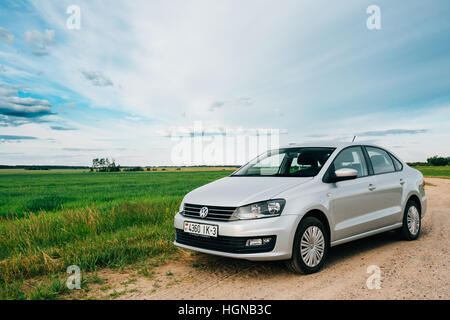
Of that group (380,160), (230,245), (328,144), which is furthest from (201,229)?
(380,160)

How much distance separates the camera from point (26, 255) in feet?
18.2

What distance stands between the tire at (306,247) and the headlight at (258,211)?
15.6 inches

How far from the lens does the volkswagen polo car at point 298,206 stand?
4.29m

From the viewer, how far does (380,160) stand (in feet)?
20.9

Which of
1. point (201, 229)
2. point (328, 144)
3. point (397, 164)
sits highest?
point (328, 144)

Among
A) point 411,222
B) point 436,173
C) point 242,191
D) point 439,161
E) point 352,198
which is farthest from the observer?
point 439,161

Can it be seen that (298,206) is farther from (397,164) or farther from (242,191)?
(397,164)

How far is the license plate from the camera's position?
440 centimetres

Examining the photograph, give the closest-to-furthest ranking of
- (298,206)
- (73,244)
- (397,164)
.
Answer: (298,206)
(73,244)
(397,164)

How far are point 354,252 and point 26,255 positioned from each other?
207 inches

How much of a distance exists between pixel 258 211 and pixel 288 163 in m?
1.88

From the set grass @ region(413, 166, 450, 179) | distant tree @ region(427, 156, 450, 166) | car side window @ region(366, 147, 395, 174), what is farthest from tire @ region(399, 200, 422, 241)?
distant tree @ region(427, 156, 450, 166)
